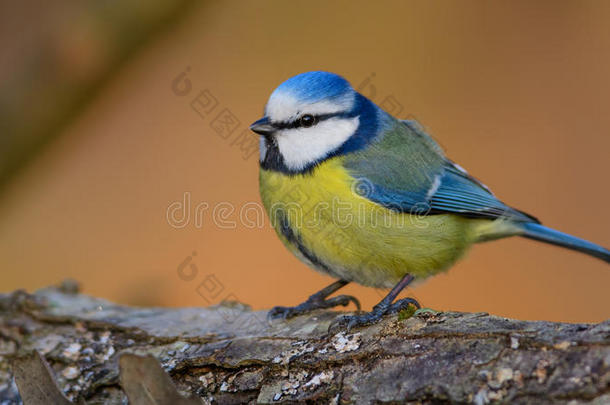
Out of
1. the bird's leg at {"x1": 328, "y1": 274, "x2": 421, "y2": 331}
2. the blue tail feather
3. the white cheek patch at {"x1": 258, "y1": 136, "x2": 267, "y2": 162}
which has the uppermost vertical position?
the white cheek patch at {"x1": 258, "y1": 136, "x2": 267, "y2": 162}

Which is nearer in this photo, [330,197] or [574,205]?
[330,197]

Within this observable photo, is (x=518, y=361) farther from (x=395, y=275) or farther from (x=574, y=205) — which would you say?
(x=574, y=205)

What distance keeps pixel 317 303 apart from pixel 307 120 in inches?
21.5

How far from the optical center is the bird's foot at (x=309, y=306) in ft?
5.62

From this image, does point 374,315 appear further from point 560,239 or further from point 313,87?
point 560,239

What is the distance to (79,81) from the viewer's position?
68.4 inches

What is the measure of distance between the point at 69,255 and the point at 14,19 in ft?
3.82

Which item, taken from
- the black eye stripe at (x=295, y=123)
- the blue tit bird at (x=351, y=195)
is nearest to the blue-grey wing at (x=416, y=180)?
the blue tit bird at (x=351, y=195)

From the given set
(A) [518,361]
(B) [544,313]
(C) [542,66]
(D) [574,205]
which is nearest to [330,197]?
(A) [518,361]

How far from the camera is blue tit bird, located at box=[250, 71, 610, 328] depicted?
1.65 m

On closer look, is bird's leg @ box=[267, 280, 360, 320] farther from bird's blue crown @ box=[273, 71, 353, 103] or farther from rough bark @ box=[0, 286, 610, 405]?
bird's blue crown @ box=[273, 71, 353, 103]

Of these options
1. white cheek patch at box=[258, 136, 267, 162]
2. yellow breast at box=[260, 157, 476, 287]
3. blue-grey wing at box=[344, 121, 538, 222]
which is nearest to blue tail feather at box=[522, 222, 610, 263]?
blue-grey wing at box=[344, 121, 538, 222]

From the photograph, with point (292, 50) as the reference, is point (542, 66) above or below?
below

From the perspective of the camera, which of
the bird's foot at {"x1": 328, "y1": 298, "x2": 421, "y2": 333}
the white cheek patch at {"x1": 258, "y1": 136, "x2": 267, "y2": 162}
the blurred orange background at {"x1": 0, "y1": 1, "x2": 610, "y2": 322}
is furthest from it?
the blurred orange background at {"x1": 0, "y1": 1, "x2": 610, "y2": 322}
